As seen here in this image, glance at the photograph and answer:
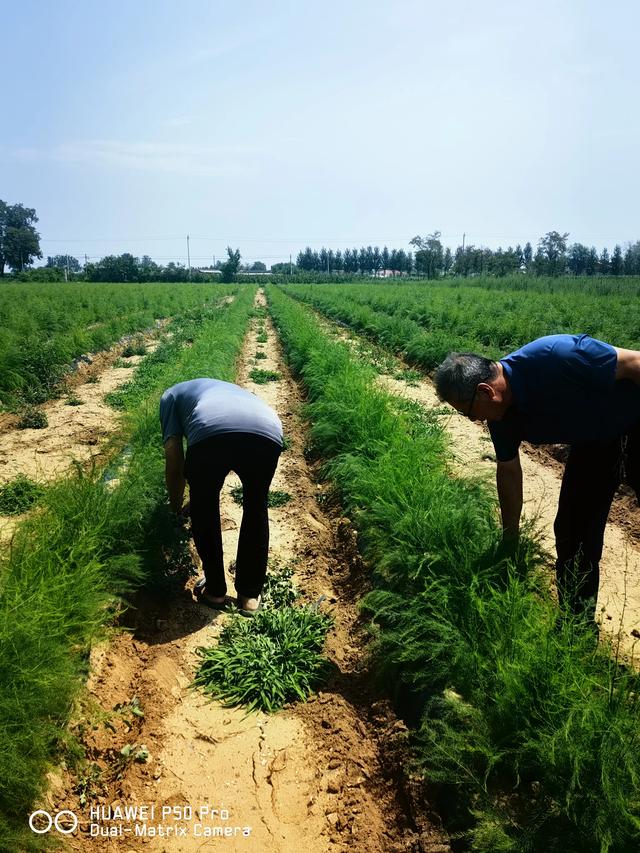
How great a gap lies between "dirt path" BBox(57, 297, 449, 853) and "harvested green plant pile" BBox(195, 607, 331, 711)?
0.26ft

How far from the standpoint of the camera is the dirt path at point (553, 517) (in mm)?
3279

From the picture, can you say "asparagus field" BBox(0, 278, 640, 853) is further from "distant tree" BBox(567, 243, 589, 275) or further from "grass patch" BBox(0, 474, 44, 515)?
"distant tree" BBox(567, 243, 589, 275)

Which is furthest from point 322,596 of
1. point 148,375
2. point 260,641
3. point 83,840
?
point 148,375

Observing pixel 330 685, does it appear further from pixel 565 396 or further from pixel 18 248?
pixel 18 248

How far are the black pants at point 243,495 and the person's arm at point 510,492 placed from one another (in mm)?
1248

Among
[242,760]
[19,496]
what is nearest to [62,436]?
[19,496]

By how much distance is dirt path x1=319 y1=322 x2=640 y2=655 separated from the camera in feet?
10.8

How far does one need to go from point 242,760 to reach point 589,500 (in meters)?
2.08

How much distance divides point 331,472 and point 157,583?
1986mm

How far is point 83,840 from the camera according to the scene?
2.09m

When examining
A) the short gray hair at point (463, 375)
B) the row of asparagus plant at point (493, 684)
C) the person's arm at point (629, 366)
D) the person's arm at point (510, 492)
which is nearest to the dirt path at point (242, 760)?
the row of asparagus plant at point (493, 684)

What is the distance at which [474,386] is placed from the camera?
255 centimetres

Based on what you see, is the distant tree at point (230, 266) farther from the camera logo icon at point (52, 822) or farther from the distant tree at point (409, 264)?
the camera logo icon at point (52, 822)

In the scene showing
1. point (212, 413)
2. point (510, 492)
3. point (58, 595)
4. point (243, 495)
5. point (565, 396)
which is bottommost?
point (58, 595)
